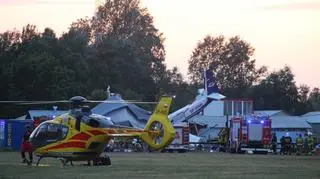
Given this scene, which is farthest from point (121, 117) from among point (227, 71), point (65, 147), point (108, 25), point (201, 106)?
point (227, 71)

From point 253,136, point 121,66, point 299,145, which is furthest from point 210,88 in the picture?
point 121,66

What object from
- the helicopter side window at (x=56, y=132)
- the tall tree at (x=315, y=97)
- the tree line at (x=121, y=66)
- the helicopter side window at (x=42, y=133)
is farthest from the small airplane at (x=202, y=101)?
the tall tree at (x=315, y=97)

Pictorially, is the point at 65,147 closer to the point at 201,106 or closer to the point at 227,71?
the point at 201,106

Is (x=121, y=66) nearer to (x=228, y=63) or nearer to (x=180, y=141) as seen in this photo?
(x=228, y=63)

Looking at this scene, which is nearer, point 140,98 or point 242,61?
point 140,98

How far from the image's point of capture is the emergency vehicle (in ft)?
197

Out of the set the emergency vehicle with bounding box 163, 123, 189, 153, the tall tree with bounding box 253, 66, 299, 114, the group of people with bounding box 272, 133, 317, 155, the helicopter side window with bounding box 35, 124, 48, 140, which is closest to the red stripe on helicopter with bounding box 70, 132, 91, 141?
the helicopter side window with bounding box 35, 124, 48, 140

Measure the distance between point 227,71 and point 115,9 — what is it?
992 inches

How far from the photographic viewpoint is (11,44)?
10956 centimetres

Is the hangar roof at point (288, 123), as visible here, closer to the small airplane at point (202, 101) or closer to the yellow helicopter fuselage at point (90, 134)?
the small airplane at point (202, 101)

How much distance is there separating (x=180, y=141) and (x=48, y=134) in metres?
28.0

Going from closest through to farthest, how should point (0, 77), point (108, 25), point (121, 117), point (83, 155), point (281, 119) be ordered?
1. point (83, 155)
2. point (121, 117)
3. point (0, 77)
4. point (281, 119)
5. point (108, 25)

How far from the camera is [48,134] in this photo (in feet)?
110

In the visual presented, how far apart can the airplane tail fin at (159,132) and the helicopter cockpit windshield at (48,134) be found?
12.1 feet
